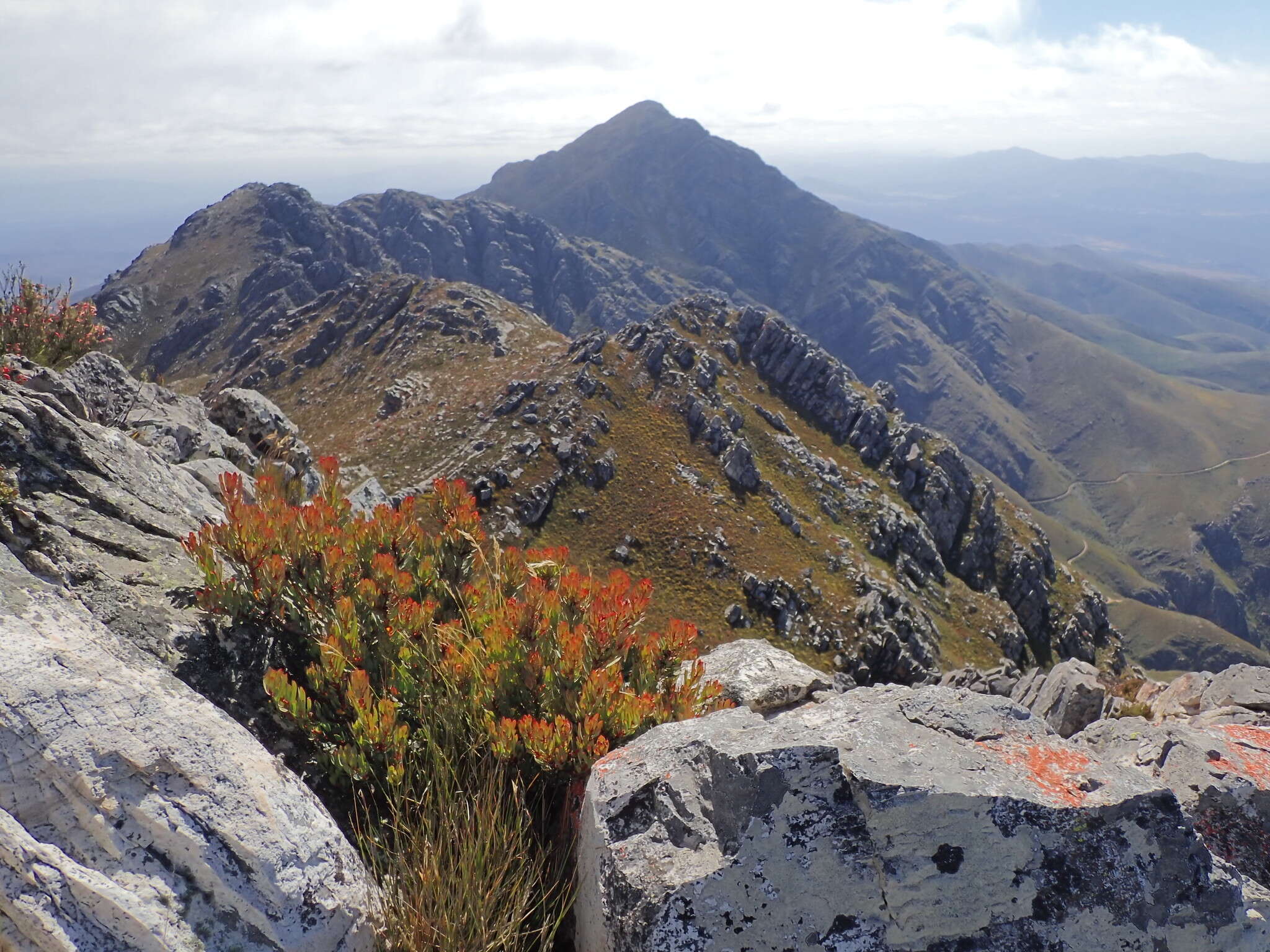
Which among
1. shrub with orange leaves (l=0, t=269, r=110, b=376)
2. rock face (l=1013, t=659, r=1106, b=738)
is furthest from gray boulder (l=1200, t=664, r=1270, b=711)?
shrub with orange leaves (l=0, t=269, r=110, b=376)

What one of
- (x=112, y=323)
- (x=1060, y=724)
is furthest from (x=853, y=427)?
(x=112, y=323)

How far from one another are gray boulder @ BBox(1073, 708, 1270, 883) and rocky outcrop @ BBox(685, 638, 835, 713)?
3.61 m

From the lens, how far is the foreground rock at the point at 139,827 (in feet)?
12.5

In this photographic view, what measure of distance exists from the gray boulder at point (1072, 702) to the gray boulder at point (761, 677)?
10.2 meters

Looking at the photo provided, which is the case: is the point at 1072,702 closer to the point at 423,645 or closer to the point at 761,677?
the point at 761,677

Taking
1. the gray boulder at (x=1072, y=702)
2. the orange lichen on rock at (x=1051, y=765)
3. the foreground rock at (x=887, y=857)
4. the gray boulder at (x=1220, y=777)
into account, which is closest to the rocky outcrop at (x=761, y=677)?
the foreground rock at (x=887, y=857)

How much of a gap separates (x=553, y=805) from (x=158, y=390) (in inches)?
980

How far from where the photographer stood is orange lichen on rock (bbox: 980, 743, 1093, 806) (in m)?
5.04

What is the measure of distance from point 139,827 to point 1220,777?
9202 millimetres

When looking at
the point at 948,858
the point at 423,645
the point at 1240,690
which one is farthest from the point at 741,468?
the point at 948,858

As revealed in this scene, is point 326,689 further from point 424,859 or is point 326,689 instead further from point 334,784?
point 424,859

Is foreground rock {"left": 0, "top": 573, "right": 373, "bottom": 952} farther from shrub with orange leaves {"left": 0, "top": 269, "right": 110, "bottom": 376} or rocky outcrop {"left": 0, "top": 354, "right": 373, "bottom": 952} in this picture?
shrub with orange leaves {"left": 0, "top": 269, "right": 110, "bottom": 376}

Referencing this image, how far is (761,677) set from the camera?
9344 mm

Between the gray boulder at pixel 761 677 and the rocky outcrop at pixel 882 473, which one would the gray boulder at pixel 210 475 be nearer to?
the gray boulder at pixel 761 677
